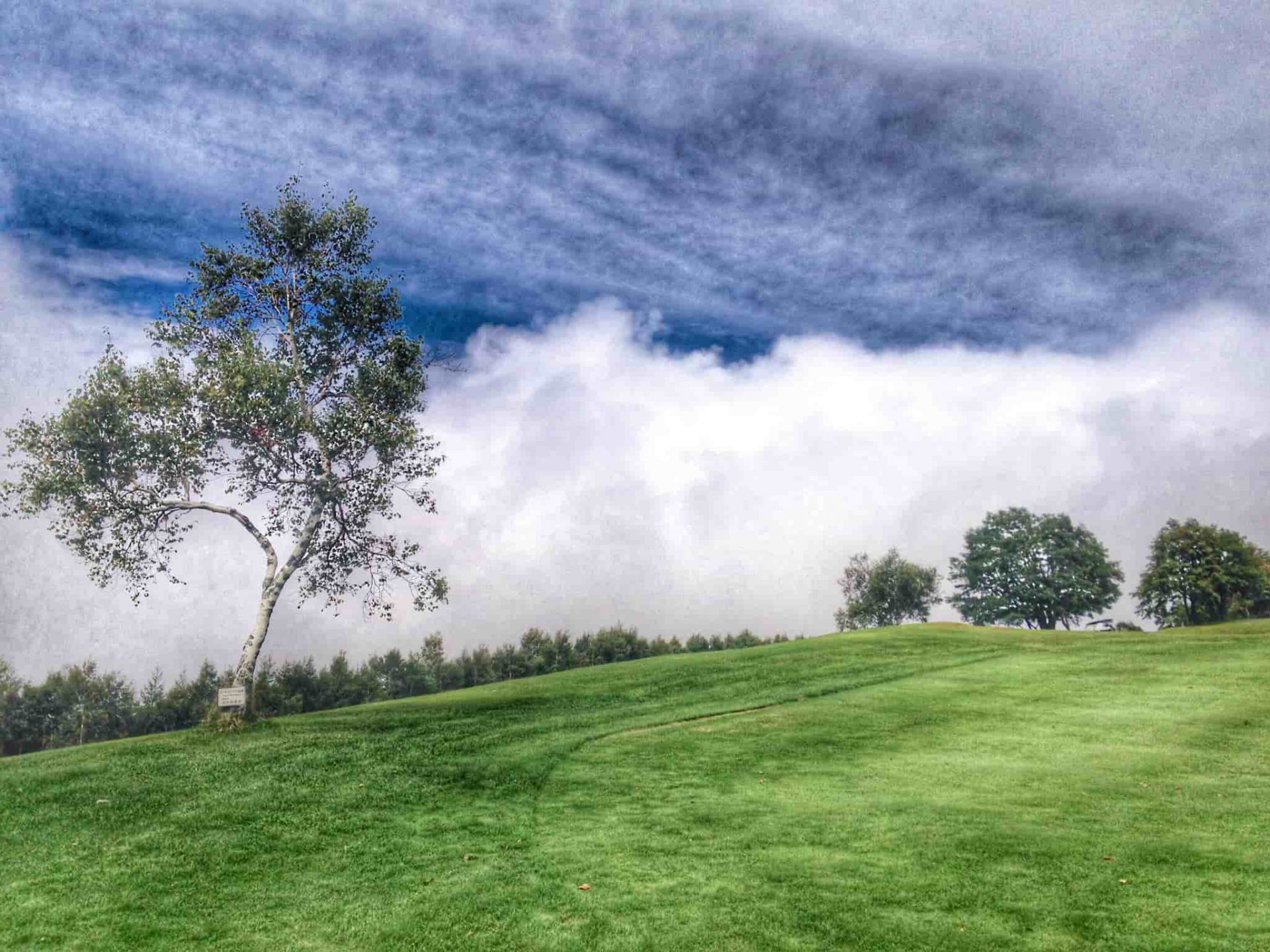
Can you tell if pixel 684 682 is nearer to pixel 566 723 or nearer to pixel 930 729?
pixel 566 723

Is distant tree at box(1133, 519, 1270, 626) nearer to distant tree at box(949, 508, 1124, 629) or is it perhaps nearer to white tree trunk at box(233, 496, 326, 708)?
distant tree at box(949, 508, 1124, 629)

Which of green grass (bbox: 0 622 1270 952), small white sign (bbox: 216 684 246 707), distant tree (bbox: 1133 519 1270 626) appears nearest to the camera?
green grass (bbox: 0 622 1270 952)

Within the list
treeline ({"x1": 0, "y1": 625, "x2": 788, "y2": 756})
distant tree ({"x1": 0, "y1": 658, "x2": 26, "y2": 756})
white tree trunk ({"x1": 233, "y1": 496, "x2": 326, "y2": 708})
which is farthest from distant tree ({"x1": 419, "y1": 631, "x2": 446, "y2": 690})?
white tree trunk ({"x1": 233, "y1": 496, "x2": 326, "y2": 708})

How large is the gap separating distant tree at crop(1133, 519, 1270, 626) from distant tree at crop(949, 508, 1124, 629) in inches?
162

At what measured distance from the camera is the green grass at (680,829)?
8789 mm

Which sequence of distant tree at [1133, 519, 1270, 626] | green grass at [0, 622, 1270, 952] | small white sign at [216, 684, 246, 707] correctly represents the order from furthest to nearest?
distant tree at [1133, 519, 1270, 626], small white sign at [216, 684, 246, 707], green grass at [0, 622, 1270, 952]

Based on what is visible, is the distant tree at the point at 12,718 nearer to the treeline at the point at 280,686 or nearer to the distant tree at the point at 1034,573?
the treeline at the point at 280,686

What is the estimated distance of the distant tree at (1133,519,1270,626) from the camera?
255 ft

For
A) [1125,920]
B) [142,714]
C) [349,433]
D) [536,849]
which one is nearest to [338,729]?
[349,433]

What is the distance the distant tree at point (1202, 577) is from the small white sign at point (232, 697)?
296 ft

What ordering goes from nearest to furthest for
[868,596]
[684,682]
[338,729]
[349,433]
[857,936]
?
[857,936] < [338,729] < [349,433] < [684,682] < [868,596]

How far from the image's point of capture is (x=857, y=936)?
828cm

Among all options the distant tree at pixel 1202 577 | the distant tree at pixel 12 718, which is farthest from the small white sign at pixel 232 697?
the distant tree at pixel 1202 577

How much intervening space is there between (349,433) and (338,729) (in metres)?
11.2
